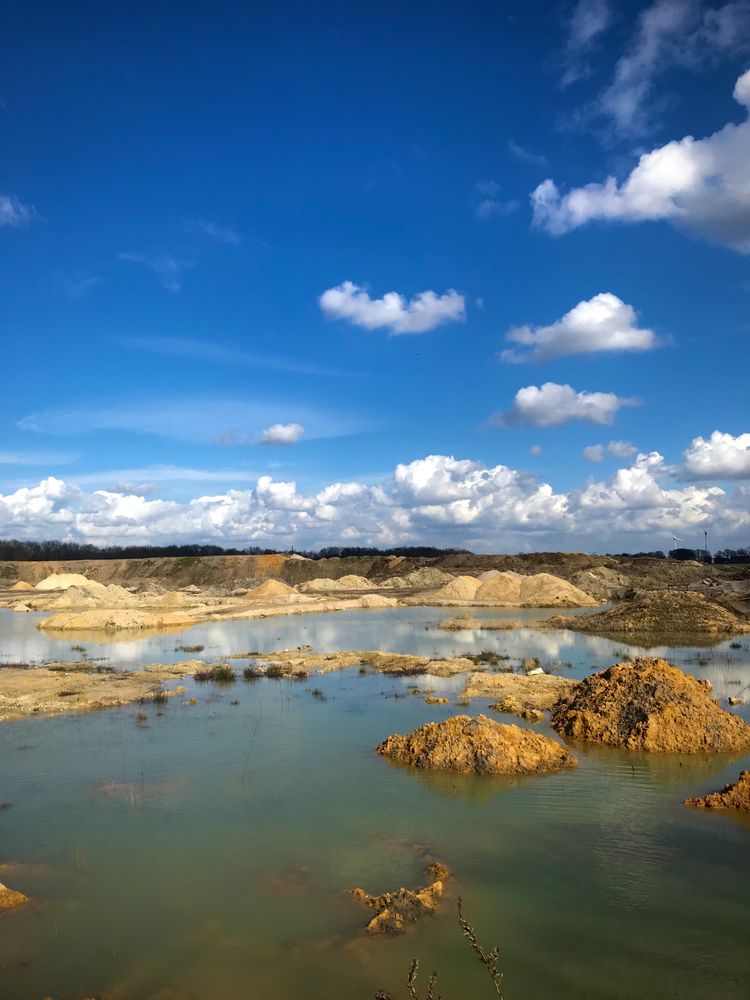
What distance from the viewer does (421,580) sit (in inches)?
3415

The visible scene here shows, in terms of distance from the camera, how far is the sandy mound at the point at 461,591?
202 feet

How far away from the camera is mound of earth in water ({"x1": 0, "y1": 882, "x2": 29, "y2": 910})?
795cm

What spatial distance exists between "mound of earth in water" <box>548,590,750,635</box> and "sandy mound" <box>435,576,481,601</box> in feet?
68.3

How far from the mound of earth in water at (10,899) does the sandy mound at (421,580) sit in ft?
250

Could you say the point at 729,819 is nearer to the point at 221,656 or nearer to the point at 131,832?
the point at 131,832

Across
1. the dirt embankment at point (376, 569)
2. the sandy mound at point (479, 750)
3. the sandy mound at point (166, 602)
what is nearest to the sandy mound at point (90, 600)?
the sandy mound at point (166, 602)

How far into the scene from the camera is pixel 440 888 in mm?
8141

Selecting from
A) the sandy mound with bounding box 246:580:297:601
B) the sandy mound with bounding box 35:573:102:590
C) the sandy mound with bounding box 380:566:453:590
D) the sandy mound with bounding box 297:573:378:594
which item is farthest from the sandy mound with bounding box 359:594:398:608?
the sandy mound with bounding box 35:573:102:590

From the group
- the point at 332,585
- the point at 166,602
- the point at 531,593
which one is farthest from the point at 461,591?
the point at 166,602

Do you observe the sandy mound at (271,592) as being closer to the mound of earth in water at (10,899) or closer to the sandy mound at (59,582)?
the sandy mound at (59,582)

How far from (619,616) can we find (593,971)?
109 ft

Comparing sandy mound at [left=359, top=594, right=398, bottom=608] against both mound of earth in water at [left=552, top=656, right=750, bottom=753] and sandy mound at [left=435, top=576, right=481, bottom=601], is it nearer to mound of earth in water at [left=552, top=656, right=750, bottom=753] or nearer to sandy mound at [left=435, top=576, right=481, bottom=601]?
sandy mound at [left=435, top=576, right=481, bottom=601]

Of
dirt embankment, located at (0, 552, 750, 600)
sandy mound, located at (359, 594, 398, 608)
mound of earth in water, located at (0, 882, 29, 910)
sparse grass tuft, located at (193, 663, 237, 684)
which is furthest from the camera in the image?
dirt embankment, located at (0, 552, 750, 600)

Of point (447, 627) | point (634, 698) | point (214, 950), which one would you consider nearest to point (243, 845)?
point (214, 950)
